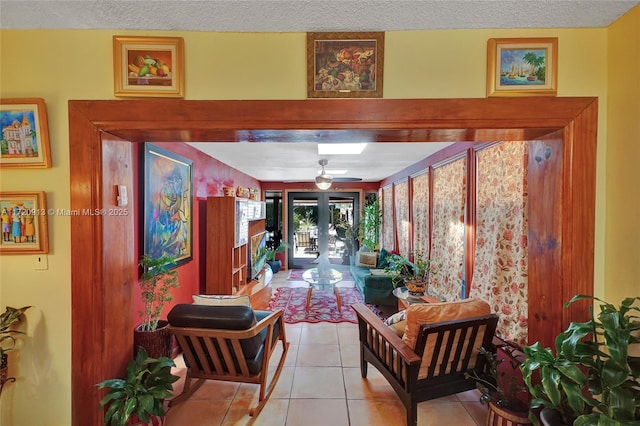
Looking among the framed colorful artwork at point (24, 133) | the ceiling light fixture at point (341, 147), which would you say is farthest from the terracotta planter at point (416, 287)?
the framed colorful artwork at point (24, 133)

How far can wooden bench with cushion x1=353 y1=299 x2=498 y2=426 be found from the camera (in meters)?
1.60

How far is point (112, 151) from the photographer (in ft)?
4.38

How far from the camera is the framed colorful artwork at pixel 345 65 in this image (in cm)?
120

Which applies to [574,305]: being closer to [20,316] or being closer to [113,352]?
[113,352]

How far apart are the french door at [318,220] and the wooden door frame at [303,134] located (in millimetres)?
5210

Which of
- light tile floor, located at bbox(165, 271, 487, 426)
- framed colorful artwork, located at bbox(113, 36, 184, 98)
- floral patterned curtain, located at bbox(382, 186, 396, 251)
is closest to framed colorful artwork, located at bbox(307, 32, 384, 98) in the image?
framed colorful artwork, located at bbox(113, 36, 184, 98)

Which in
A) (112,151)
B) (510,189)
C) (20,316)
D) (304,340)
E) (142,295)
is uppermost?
(112,151)

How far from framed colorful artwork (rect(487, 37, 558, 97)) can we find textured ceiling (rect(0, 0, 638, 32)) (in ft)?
A: 0.26

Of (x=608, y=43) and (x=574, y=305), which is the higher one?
(x=608, y=43)

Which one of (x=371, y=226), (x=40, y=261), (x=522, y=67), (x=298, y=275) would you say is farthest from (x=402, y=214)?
(x=40, y=261)

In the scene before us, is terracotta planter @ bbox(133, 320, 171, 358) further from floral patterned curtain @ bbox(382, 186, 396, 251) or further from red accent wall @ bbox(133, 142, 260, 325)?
floral patterned curtain @ bbox(382, 186, 396, 251)

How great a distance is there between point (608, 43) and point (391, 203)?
4.09 metres

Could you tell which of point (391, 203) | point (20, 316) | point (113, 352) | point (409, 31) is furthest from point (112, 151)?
point (391, 203)

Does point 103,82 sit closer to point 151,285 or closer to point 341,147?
point 151,285
